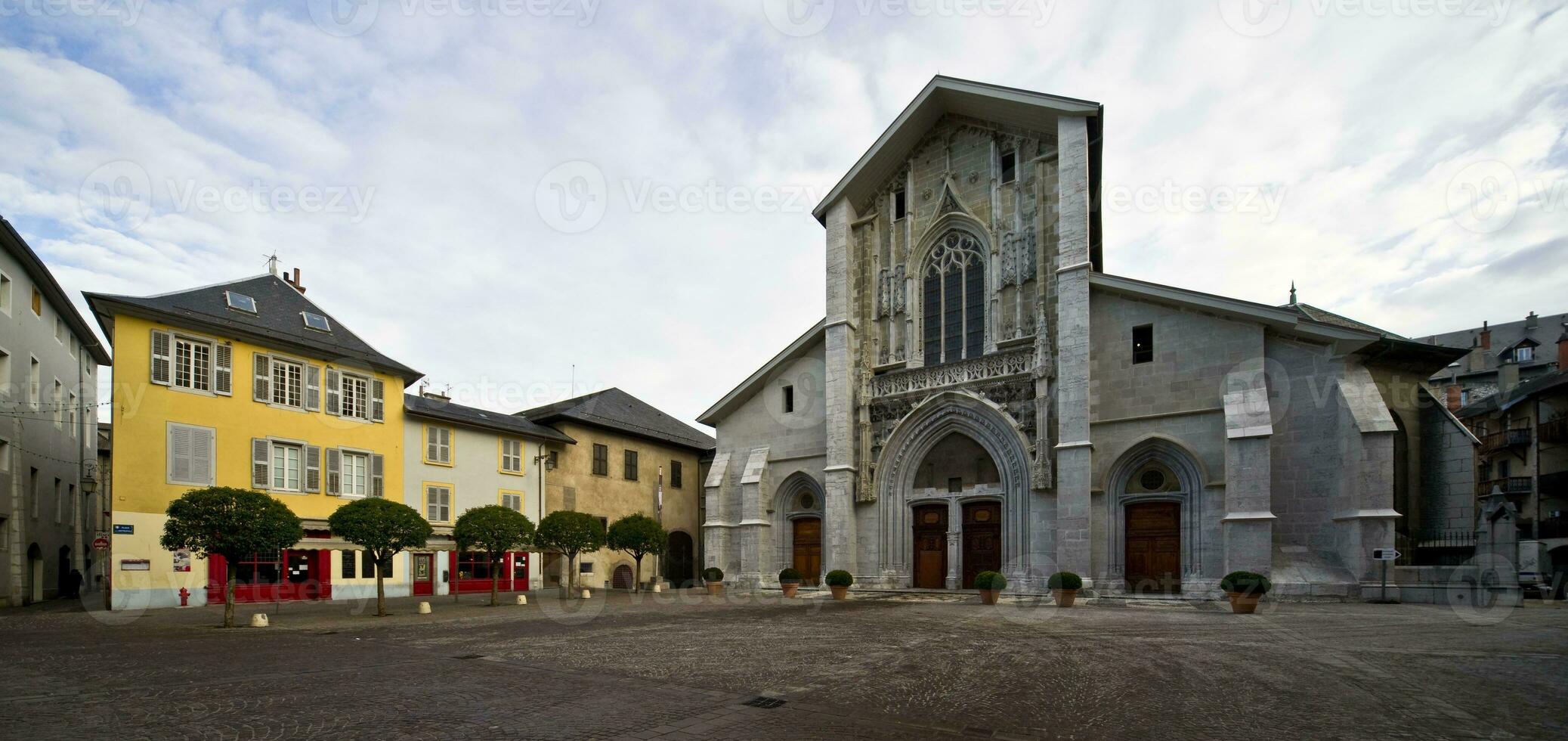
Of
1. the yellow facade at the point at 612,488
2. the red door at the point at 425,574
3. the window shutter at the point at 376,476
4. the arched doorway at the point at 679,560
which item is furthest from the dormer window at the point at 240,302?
the arched doorway at the point at 679,560


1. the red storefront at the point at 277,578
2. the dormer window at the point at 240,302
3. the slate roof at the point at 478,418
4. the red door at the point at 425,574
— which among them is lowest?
the red door at the point at 425,574

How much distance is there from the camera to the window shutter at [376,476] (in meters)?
29.2

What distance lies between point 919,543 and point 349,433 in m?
20.8

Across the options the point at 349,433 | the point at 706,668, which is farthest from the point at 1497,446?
the point at 349,433

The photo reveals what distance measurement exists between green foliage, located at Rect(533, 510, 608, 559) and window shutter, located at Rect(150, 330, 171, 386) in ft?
39.8

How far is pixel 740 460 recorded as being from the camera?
105ft

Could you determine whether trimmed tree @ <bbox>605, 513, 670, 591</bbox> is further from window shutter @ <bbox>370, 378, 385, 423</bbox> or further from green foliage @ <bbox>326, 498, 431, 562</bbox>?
window shutter @ <bbox>370, 378, 385, 423</bbox>

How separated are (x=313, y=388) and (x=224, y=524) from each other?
11139mm

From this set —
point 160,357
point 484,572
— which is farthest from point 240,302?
point 484,572

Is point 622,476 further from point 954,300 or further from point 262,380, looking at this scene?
point 954,300

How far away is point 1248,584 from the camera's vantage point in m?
18.5

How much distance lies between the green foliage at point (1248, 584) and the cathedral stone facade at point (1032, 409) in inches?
54.4

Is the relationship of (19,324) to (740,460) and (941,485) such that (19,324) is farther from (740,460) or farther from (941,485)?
(941,485)

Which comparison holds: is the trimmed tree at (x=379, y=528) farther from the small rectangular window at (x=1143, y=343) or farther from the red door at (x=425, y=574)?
the small rectangular window at (x=1143, y=343)
